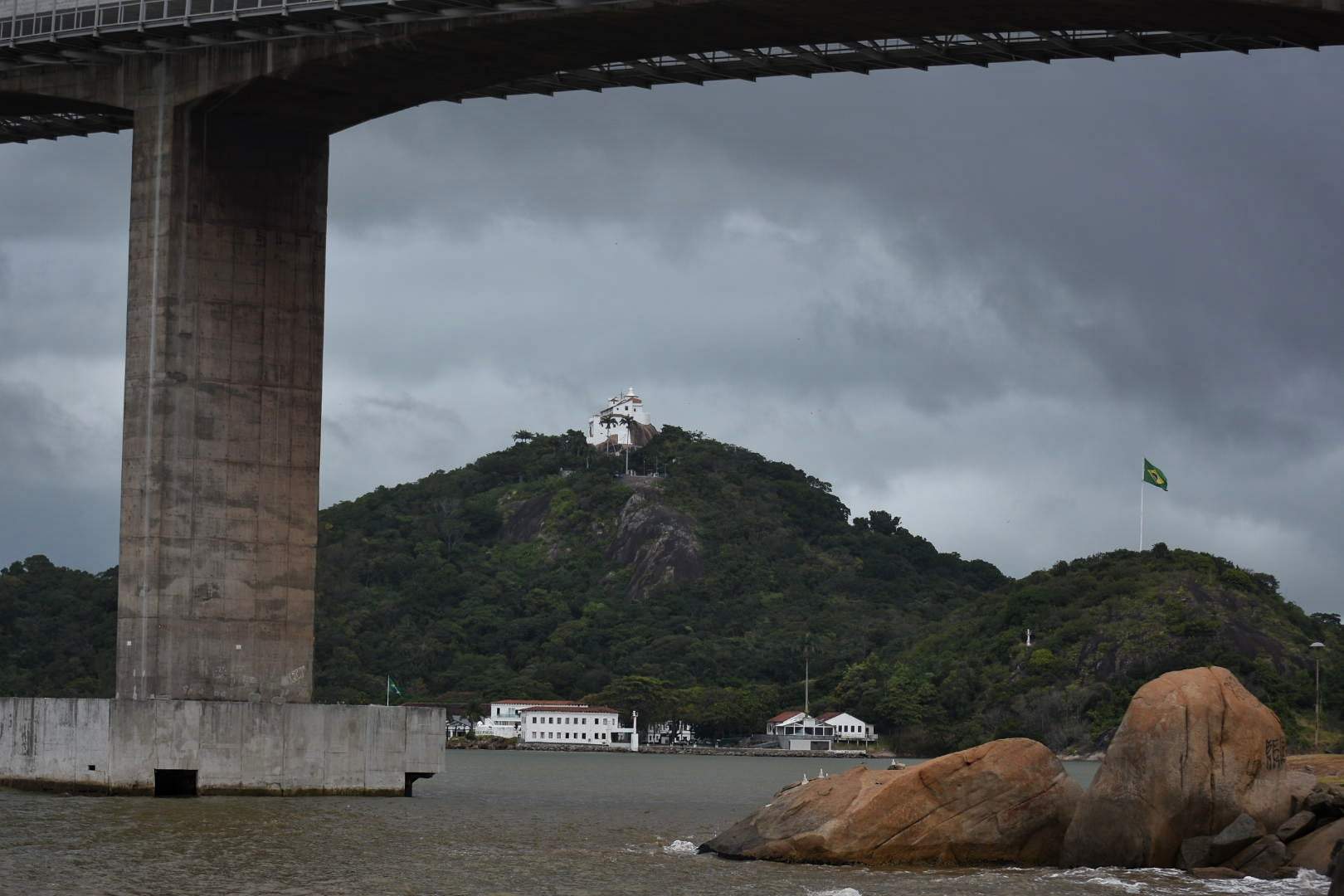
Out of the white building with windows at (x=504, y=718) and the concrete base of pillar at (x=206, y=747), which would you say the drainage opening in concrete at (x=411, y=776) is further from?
the white building with windows at (x=504, y=718)

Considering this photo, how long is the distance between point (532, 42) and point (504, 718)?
483ft

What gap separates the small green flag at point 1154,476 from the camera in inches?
4299

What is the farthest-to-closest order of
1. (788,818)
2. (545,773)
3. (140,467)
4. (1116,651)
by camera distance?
(1116,651)
(545,773)
(140,467)
(788,818)

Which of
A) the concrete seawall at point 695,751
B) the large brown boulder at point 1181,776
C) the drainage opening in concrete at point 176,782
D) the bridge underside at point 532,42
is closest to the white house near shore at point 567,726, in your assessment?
the concrete seawall at point 695,751

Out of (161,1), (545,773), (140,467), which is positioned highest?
(161,1)

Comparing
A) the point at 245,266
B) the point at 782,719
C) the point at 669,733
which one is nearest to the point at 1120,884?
the point at 245,266

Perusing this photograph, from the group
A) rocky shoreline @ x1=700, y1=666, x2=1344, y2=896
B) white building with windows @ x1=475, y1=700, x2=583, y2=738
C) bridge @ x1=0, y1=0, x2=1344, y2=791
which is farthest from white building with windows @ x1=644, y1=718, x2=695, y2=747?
rocky shoreline @ x1=700, y1=666, x2=1344, y2=896

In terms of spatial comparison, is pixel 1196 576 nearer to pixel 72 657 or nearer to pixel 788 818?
pixel 72 657

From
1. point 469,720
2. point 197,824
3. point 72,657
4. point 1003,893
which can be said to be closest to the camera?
point 1003,893

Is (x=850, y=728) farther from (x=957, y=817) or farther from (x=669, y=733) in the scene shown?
(x=957, y=817)

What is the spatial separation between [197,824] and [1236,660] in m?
106

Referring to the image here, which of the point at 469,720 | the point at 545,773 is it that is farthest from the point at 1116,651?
the point at 469,720

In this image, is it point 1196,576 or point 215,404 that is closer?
point 215,404

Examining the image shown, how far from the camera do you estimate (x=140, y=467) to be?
53625 millimetres
